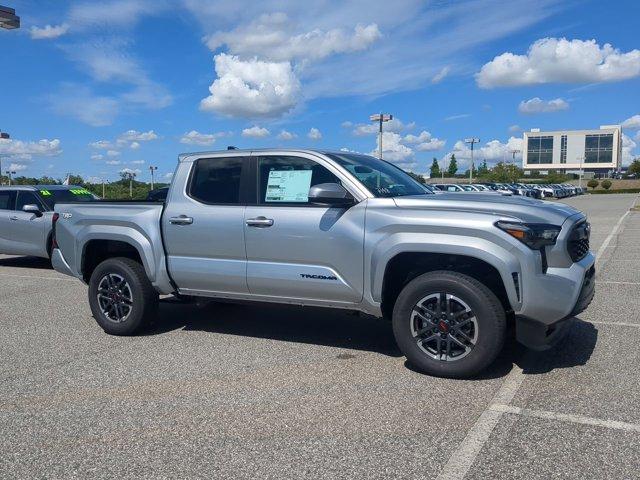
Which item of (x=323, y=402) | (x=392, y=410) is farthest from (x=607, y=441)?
(x=323, y=402)

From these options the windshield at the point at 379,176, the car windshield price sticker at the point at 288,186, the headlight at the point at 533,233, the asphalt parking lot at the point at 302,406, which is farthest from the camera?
the car windshield price sticker at the point at 288,186

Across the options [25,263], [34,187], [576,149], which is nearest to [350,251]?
[34,187]

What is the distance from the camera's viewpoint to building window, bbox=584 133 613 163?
150 meters

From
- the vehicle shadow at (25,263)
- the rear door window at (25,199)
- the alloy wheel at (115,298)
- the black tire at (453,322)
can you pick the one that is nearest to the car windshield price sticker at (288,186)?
the black tire at (453,322)

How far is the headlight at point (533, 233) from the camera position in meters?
4.54

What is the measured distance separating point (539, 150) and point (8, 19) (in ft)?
521

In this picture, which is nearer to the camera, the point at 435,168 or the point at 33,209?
the point at 33,209

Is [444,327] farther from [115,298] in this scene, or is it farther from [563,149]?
[563,149]

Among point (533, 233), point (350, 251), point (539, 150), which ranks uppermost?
point (539, 150)

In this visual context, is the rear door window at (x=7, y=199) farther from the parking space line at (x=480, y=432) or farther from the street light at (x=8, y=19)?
the parking space line at (x=480, y=432)

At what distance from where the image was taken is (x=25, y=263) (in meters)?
13.1

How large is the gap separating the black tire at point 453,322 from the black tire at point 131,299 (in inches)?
108

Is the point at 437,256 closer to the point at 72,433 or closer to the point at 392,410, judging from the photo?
the point at 392,410

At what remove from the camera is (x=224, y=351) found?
5797mm
